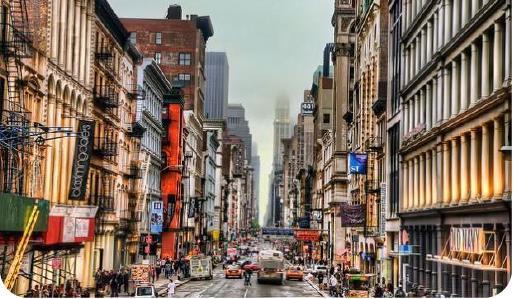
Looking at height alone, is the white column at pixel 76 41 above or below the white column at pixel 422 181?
above

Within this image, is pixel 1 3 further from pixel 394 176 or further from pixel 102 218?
pixel 394 176

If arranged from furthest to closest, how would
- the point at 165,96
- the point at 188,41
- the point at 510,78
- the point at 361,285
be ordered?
the point at 188,41 → the point at 165,96 → the point at 361,285 → the point at 510,78

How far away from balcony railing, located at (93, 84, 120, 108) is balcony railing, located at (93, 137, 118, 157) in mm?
2298

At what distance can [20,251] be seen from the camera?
1342 inches

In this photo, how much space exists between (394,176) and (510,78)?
30.4 meters

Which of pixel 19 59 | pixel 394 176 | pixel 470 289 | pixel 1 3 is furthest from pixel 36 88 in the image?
pixel 394 176

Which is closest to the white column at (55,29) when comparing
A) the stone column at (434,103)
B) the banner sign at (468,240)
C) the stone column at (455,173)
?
the stone column at (434,103)

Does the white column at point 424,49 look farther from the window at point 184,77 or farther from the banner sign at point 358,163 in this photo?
the window at point 184,77

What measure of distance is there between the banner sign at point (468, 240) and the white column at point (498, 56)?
5.58 meters

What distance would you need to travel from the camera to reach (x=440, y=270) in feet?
151

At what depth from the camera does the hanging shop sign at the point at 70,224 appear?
44062 mm

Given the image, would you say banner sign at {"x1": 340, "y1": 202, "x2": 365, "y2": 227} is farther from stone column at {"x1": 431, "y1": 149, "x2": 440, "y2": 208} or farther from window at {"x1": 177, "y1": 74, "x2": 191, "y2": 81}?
window at {"x1": 177, "y1": 74, "x2": 191, "y2": 81}

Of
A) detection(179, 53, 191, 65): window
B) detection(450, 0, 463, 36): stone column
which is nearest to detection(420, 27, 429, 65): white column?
detection(450, 0, 463, 36): stone column

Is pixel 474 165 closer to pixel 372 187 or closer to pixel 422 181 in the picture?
pixel 422 181
